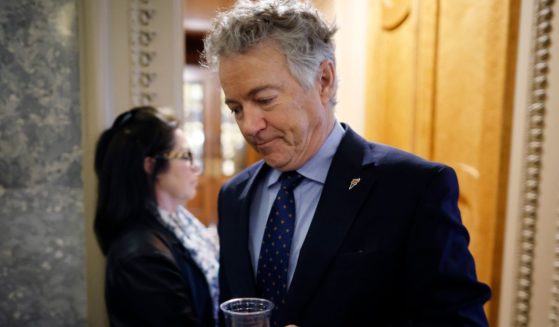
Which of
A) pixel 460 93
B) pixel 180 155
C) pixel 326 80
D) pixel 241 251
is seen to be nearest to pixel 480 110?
pixel 460 93

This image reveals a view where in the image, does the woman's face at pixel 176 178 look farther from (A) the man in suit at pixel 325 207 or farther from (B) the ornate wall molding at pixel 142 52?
(A) the man in suit at pixel 325 207

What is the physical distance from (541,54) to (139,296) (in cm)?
141

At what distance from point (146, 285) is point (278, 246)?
1.95 feet

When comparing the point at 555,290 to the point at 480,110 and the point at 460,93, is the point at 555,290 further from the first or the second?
the point at 460,93

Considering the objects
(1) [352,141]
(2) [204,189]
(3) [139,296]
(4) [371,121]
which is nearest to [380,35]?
(4) [371,121]

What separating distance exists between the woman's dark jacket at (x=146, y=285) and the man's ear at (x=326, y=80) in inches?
32.0

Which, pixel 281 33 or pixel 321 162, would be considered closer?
pixel 281 33

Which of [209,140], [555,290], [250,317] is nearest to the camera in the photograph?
[250,317]

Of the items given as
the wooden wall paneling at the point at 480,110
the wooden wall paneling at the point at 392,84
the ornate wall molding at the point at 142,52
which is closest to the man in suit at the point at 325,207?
the wooden wall paneling at the point at 480,110

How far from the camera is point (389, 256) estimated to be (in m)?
0.92

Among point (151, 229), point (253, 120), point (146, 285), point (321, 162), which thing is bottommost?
point (146, 285)

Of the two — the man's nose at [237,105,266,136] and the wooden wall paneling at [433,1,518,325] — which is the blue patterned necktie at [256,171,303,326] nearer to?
the man's nose at [237,105,266,136]

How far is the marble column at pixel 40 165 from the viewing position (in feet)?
4.91

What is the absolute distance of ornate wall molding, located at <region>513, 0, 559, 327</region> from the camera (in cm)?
120
